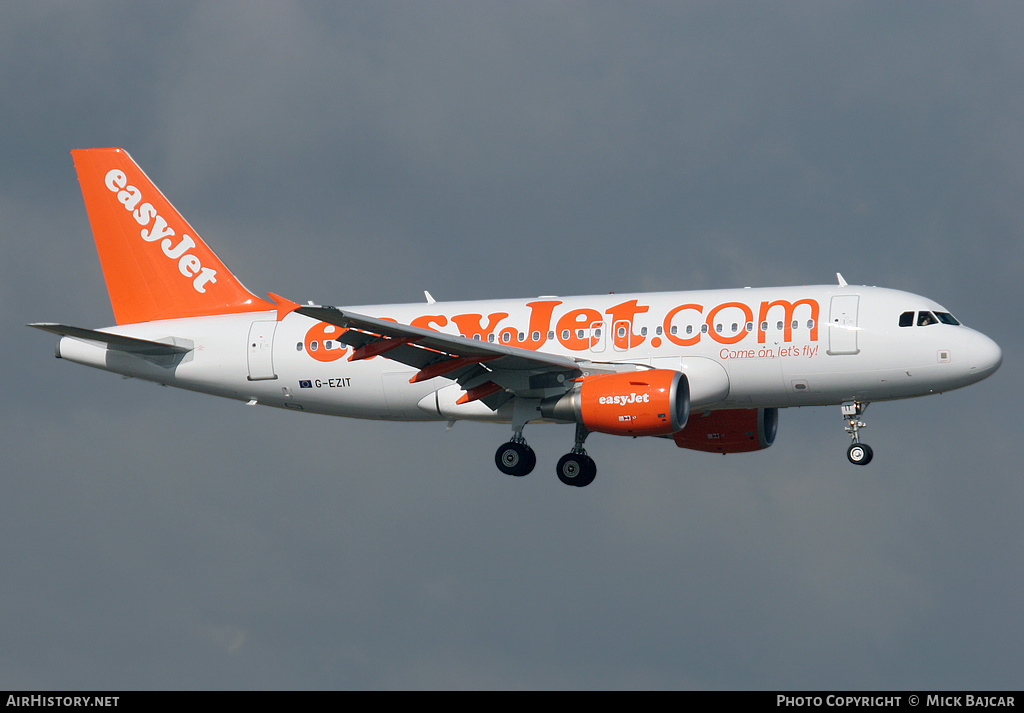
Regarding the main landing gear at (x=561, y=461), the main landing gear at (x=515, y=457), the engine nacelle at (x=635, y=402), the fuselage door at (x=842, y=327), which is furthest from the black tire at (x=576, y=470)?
the fuselage door at (x=842, y=327)

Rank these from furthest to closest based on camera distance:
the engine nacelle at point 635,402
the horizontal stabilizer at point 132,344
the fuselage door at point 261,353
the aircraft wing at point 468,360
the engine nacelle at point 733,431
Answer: the engine nacelle at point 733,431, the fuselage door at point 261,353, the horizontal stabilizer at point 132,344, the engine nacelle at point 635,402, the aircraft wing at point 468,360

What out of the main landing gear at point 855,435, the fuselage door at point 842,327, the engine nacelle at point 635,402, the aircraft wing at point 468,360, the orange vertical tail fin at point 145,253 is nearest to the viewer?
the aircraft wing at point 468,360

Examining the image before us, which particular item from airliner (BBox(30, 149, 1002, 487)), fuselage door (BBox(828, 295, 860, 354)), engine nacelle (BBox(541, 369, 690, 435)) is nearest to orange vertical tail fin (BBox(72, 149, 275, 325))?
airliner (BBox(30, 149, 1002, 487))

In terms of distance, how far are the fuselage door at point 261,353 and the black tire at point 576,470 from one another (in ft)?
31.8

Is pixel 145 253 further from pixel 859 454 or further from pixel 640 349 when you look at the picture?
pixel 859 454

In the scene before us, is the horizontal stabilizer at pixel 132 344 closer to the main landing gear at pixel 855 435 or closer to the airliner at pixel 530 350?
the airliner at pixel 530 350

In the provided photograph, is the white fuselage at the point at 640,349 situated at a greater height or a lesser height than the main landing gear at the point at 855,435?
greater

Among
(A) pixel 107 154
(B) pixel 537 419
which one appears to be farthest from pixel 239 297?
(B) pixel 537 419

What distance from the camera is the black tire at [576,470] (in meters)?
44.2

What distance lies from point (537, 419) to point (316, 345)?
25.2ft

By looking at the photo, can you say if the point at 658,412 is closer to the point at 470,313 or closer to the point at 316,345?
the point at 470,313

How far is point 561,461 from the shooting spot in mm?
44375

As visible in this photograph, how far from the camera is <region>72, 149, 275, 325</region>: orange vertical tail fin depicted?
48.8 meters
